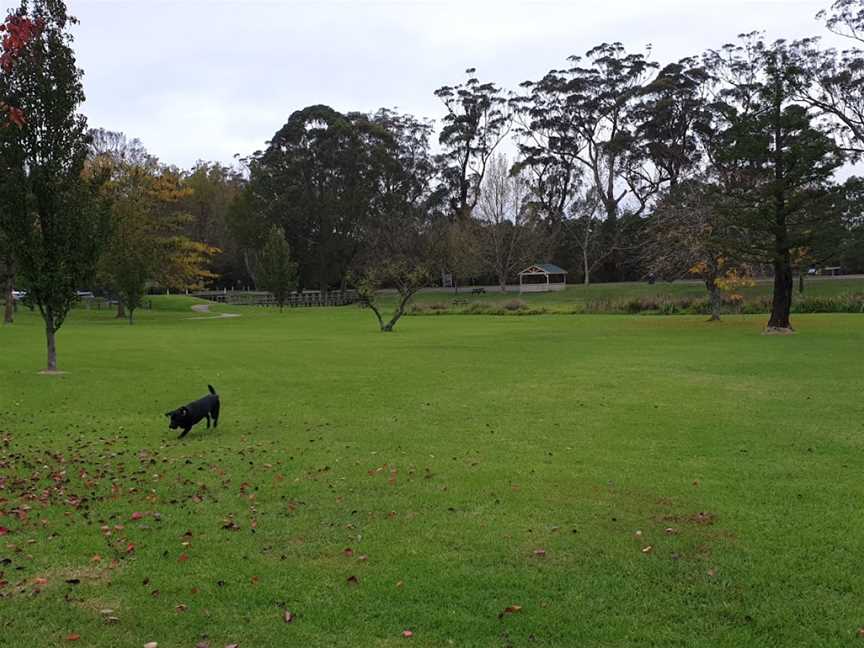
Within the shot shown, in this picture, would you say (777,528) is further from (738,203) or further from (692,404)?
(738,203)

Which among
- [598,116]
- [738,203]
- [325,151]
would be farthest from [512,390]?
[598,116]

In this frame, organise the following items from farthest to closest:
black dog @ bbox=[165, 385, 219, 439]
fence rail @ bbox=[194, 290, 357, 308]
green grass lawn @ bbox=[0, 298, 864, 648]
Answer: fence rail @ bbox=[194, 290, 357, 308] < black dog @ bbox=[165, 385, 219, 439] < green grass lawn @ bbox=[0, 298, 864, 648]

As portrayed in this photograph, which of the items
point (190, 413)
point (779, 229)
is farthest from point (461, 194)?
point (190, 413)

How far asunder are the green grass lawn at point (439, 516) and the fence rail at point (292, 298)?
5584 cm

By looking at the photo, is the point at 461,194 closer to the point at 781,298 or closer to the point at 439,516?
the point at 781,298

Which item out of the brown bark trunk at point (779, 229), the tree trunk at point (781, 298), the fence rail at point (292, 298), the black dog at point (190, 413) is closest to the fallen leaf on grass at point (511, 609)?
the black dog at point (190, 413)

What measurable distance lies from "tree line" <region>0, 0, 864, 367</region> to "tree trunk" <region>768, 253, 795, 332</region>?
0.09m

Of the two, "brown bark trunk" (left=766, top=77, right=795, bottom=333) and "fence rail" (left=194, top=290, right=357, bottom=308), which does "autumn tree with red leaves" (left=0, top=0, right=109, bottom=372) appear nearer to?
"brown bark trunk" (left=766, top=77, right=795, bottom=333)

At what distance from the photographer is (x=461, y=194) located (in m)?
81.2

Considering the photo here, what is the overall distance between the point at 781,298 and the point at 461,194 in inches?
2161

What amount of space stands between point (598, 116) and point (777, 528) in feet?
234

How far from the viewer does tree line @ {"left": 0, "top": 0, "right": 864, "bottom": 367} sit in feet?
58.0

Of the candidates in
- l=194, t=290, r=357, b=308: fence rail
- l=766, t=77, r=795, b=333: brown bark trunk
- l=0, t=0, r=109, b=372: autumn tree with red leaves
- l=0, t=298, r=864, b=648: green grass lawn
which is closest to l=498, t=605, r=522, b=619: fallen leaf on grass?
l=0, t=298, r=864, b=648: green grass lawn

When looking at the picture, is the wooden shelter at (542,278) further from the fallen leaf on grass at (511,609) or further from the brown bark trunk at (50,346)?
the fallen leaf on grass at (511,609)
